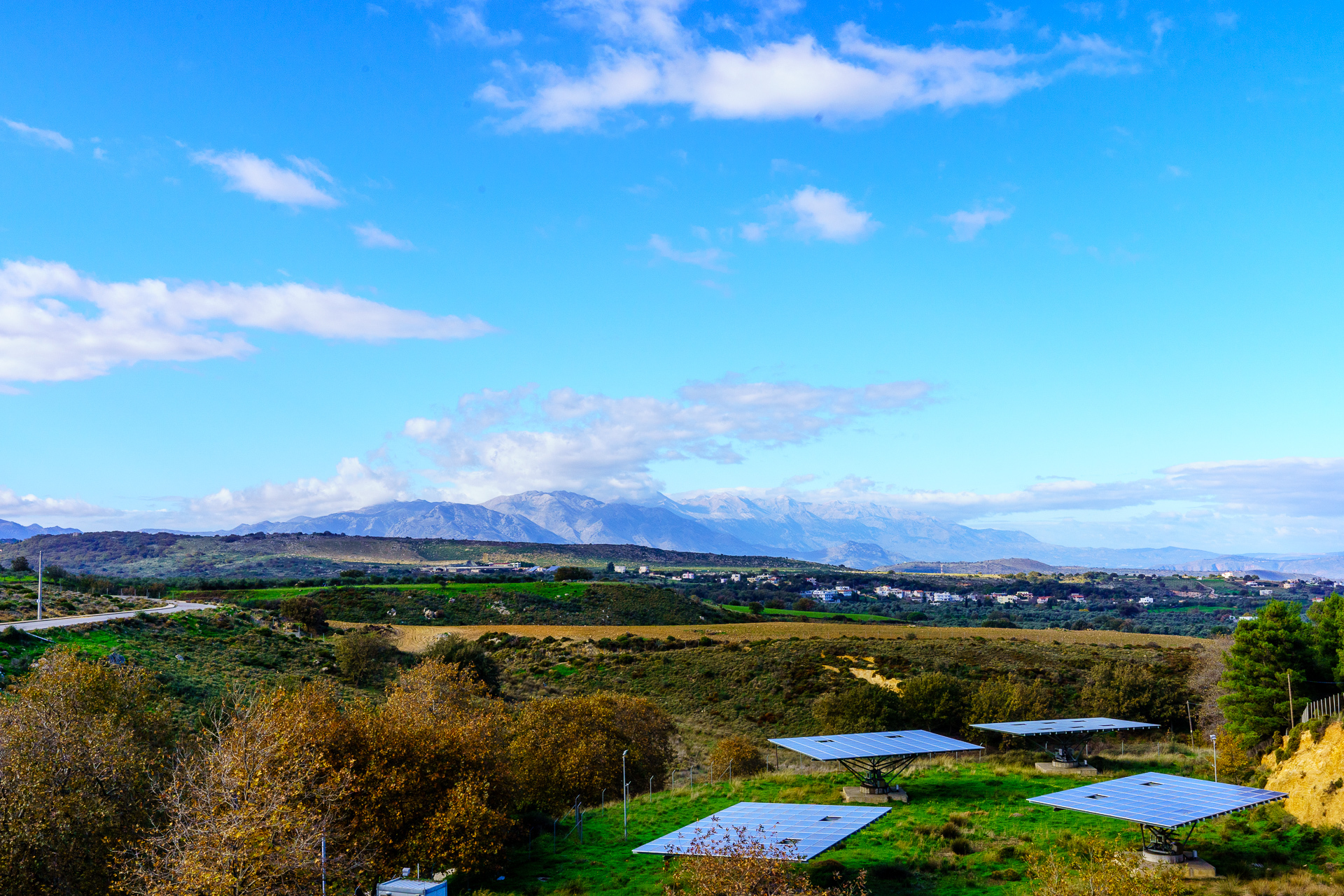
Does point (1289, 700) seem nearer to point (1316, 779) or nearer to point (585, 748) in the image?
point (1316, 779)

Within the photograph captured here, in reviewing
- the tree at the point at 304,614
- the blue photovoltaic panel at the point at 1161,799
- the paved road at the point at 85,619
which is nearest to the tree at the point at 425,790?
the blue photovoltaic panel at the point at 1161,799

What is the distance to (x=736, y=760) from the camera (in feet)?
157

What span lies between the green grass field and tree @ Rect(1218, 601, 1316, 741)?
384cm

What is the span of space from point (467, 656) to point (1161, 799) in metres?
54.2

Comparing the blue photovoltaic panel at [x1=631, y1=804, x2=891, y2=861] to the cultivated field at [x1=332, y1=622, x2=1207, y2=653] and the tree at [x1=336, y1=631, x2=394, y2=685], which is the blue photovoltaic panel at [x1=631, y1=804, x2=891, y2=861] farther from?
the cultivated field at [x1=332, y1=622, x2=1207, y2=653]

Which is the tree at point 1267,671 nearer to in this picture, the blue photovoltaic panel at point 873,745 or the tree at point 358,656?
the blue photovoltaic panel at point 873,745

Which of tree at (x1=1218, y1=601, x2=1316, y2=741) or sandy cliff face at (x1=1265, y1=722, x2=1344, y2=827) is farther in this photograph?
tree at (x1=1218, y1=601, x2=1316, y2=741)

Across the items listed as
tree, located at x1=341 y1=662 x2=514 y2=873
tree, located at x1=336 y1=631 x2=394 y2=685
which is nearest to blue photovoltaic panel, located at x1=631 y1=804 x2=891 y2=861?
tree, located at x1=341 y1=662 x2=514 y2=873

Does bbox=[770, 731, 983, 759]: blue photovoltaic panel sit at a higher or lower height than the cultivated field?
higher

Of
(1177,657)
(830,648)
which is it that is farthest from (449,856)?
(1177,657)

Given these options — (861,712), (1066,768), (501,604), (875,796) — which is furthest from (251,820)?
(501,604)

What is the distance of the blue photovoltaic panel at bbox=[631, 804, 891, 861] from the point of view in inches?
894

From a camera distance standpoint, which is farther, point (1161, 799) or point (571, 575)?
point (571, 575)

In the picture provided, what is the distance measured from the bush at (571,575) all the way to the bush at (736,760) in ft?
294
